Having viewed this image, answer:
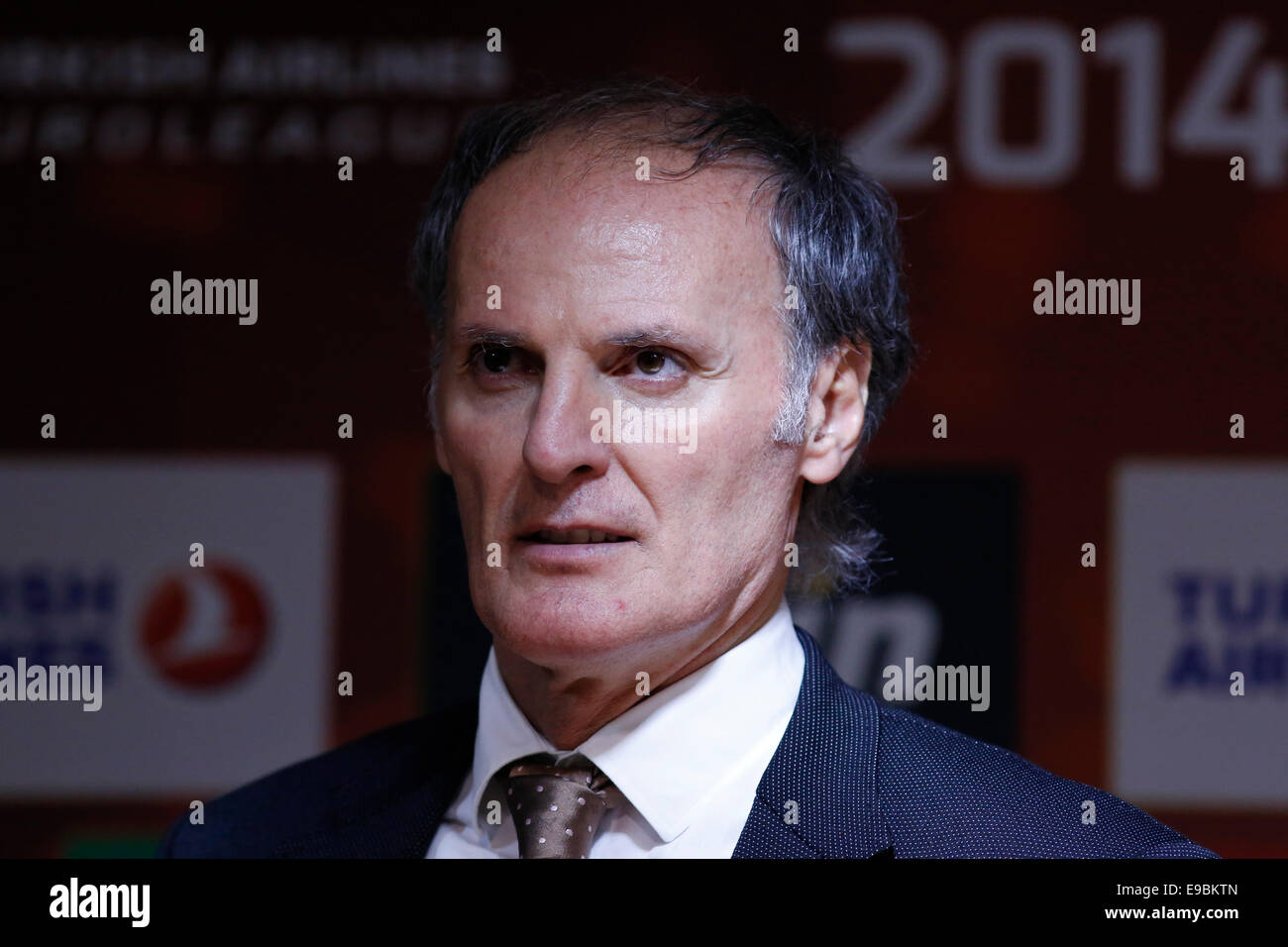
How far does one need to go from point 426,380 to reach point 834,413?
1.06 meters

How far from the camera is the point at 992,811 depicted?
5.49 ft

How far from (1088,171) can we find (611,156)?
130 cm

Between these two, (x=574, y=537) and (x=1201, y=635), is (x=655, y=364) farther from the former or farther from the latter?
(x=1201, y=635)

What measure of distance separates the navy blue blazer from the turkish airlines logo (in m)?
0.90

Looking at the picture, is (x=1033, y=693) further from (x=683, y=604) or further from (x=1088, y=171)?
(x=683, y=604)

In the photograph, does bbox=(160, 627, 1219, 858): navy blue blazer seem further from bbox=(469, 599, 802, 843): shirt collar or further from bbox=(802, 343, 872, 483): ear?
bbox=(802, 343, 872, 483): ear

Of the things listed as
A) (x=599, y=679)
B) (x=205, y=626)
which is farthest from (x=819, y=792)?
(x=205, y=626)

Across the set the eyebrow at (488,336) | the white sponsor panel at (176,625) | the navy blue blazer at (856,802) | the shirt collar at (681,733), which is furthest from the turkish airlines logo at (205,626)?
the eyebrow at (488,336)

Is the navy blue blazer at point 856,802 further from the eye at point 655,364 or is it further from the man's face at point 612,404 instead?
the eye at point 655,364

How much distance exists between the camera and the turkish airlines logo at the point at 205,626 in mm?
2758

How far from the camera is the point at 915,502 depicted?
105 inches
